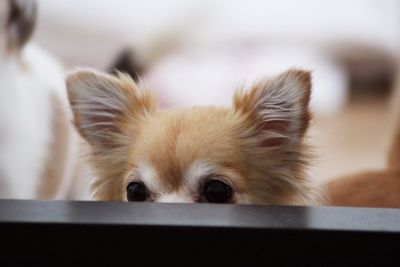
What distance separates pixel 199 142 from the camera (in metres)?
1.22

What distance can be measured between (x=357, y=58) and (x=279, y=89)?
232 cm

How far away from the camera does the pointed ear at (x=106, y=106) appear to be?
126 cm

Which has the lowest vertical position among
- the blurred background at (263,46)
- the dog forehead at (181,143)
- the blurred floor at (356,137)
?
the blurred floor at (356,137)

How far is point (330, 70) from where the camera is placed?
10.5ft

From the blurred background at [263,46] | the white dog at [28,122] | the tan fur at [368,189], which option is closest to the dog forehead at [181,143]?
the tan fur at [368,189]

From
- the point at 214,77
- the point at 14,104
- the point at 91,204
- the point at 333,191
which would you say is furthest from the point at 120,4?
the point at 91,204

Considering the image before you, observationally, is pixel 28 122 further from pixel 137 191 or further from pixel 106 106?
pixel 137 191

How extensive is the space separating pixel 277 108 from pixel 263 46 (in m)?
2.08

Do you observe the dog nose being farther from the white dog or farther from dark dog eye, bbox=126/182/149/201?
the white dog

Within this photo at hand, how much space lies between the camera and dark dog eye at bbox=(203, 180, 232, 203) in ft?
3.92

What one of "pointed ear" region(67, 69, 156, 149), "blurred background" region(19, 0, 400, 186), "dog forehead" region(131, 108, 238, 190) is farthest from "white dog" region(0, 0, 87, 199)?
"blurred background" region(19, 0, 400, 186)

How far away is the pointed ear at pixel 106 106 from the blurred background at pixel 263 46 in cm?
132

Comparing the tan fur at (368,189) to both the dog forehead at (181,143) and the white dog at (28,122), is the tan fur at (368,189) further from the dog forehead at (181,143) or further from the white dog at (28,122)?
the white dog at (28,122)

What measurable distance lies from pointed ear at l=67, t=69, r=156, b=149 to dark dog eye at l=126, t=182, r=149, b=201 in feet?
0.38
